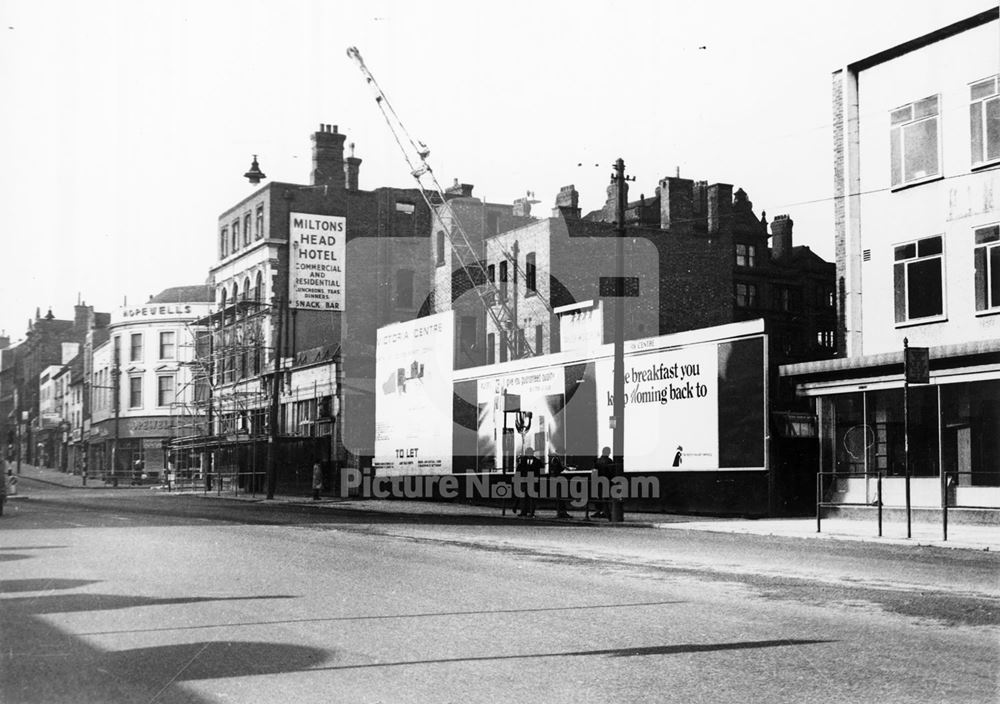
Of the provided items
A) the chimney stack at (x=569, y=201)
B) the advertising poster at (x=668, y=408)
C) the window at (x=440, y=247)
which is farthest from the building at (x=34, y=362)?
the advertising poster at (x=668, y=408)

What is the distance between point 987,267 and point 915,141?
358 cm

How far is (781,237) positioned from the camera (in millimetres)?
70312

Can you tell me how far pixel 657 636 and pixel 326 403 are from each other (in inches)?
1815

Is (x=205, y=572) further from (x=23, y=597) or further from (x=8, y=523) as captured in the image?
(x=8, y=523)

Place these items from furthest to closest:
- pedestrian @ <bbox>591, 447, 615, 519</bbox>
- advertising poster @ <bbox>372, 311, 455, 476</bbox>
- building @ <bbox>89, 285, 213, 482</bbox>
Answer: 1. building @ <bbox>89, 285, 213, 482</bbox>
2. advertising poster @ <bbox>372, 311, 455, 476</bbox>
3. pedestrian @ <bbox>591, 447, 615, 519</bbox>

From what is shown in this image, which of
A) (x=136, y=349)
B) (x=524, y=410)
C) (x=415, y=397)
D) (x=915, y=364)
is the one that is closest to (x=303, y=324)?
(x=136, y=349)

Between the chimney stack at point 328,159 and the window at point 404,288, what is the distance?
739cm

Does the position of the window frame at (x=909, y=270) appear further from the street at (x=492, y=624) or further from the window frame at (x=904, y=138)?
the street at (x=492, y=624)

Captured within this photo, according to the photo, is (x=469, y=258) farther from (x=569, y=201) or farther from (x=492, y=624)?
(x=492, y=624)

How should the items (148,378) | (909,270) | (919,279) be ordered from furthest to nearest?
1. (148,378)
2. (909,270)
3. (919,279)

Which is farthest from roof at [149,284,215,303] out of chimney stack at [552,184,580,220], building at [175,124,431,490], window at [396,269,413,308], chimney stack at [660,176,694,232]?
chimney stack at [660,176,694,232]

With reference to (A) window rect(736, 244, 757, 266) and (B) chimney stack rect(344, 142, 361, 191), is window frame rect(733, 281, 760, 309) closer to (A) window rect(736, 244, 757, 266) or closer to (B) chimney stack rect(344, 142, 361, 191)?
(A) window rect(736, 244, 757, 266)

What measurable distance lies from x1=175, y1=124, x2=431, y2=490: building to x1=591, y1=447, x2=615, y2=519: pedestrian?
2446 centimetres

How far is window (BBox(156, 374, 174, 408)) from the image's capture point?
255 ft
